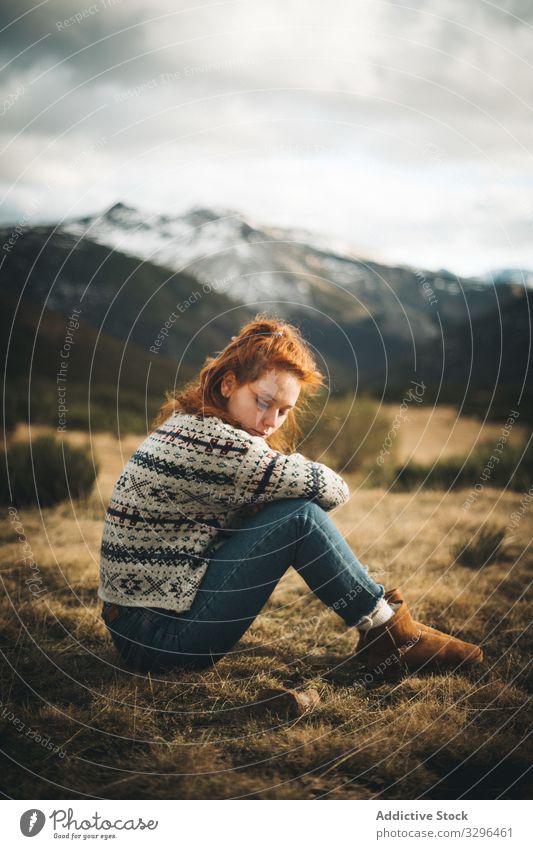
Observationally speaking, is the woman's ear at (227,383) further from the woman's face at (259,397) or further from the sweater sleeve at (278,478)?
the sweater sleeve at (278,478)

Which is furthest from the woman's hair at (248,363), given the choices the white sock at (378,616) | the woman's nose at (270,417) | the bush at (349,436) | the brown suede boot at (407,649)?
the bush at (349,436)

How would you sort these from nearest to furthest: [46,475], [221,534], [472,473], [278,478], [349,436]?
[278,478], [221,534], [46,475], [472,473], [349,436]

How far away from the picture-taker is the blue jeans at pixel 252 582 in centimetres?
221

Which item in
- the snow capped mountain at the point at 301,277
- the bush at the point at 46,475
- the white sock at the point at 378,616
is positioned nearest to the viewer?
the white sock at the point at 378,616

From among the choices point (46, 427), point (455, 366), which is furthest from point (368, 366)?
point (46, 427)

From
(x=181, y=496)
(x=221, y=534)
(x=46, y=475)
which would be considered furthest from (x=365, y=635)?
(x=46, y=475)

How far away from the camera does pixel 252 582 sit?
2.22 m

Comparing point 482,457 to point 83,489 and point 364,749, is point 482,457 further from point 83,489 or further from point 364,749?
point 364,749

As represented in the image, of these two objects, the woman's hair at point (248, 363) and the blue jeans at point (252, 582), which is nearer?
the blue jeans at point (252, 582)

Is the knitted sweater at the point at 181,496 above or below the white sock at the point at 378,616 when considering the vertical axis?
above

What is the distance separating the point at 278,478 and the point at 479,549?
7.64 ft

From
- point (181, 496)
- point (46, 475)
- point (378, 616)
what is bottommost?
point (46, 475)

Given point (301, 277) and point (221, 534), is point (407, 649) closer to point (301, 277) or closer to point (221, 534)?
point (221, 534)

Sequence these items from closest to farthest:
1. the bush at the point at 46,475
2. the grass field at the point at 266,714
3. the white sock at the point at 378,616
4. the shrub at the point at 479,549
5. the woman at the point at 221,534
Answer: the grass field at the point at 266,714 → the woman at the point at 221,534 → the white sock at the point at 378,616 → the shrub at the point at 479,549 → the bush at the point at 46,475
